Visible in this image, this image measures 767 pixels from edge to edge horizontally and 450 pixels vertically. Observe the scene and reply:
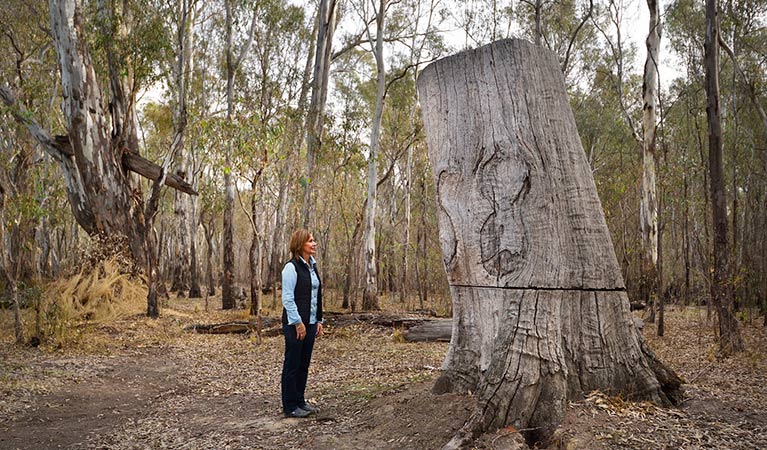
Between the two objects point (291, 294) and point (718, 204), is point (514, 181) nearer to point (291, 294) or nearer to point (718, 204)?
point (291, 294)

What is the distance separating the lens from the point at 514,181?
3.71 m

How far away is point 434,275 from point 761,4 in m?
12.1

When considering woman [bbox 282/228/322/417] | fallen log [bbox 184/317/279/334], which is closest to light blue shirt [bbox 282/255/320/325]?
woman [bbox 282/228/322/417]

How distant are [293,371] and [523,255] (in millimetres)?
2332

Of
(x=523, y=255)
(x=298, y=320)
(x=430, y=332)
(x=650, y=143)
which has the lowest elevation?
(x=430, y=332)

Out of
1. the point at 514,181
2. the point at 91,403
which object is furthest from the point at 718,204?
the point at 91,403

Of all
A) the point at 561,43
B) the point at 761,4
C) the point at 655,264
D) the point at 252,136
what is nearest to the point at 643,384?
the point at 252,136

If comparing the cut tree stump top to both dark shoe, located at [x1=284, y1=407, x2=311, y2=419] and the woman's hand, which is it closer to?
the woman's hand

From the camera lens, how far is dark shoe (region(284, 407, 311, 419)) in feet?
15.5

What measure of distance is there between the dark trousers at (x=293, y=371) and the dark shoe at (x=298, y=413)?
3 centimetres

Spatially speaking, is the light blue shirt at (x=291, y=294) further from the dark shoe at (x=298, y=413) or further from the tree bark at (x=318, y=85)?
the tree bark at (x=318, y=85)

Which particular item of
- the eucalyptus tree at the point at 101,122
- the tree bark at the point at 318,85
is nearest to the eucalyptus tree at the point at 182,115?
the eucalyptus tree at the point at 101,122

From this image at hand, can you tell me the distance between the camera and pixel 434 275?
64.6 feet

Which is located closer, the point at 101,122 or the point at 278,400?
the point at 278,400
